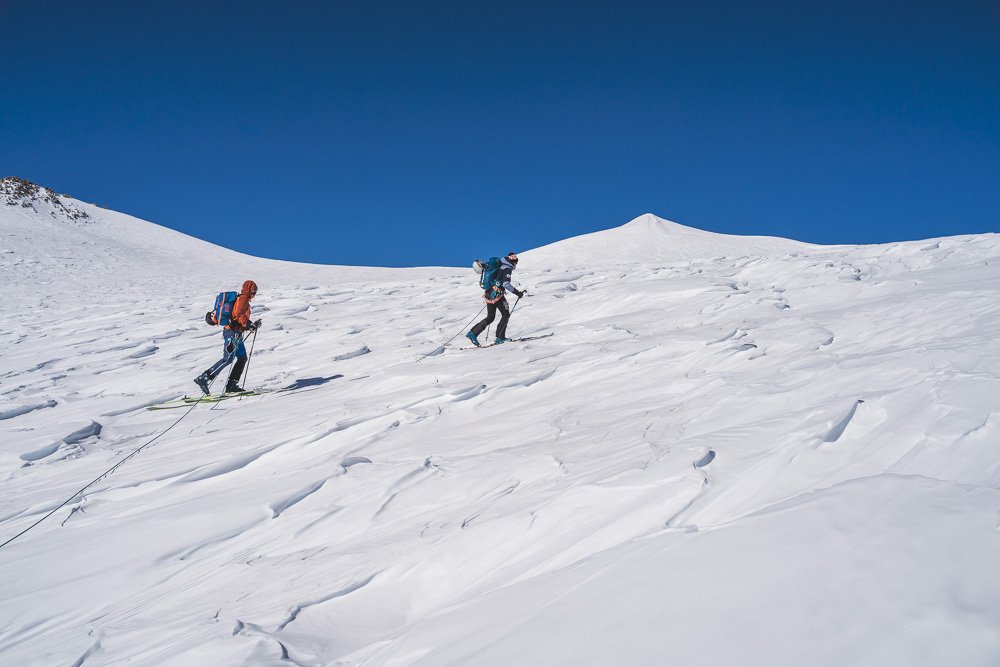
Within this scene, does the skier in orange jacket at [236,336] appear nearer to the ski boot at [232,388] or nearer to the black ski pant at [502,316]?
the ski boot at [232,388]

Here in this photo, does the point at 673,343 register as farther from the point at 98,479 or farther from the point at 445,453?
the point at 98,479

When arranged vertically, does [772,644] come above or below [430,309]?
below

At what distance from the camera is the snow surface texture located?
183cm

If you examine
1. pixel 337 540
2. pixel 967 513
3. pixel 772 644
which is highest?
pixel 967 513

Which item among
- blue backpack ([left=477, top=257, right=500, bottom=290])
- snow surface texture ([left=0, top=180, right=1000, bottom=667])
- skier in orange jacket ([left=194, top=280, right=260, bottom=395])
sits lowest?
snow surface texture ([left=0, top=180, right=1000, bottom=667])

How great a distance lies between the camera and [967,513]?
2.00 meters

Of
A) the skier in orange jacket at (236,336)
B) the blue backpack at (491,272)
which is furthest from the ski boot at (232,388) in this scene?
the blue backpack at (491,272)

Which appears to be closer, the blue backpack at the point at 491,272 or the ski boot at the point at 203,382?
the ski boot at the point at 203,382

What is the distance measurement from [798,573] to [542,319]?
9.40 m

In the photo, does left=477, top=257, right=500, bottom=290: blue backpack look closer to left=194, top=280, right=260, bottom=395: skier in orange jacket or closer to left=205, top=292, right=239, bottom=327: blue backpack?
left=194, top=280, right=260, bottom=395: skier in orange jacket

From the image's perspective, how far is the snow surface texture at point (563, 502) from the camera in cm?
183

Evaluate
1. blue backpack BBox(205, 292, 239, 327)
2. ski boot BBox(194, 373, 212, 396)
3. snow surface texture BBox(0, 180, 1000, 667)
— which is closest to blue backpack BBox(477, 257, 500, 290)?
snow surface texture BBox(0, 180, 1000, 667)

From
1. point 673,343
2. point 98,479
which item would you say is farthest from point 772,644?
point 98,479

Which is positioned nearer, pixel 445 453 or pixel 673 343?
pixel 445 453
